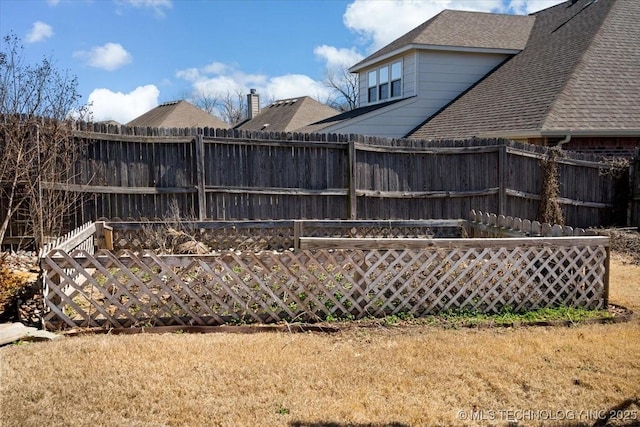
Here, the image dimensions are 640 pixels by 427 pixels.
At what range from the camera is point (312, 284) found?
19.9ft

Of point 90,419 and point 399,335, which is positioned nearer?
point 90,419

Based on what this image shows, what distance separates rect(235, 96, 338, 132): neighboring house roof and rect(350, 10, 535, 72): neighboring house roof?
596 cm

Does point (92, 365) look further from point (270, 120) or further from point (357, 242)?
point (270, 120)

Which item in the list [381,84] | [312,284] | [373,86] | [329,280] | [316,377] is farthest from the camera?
[373,86]

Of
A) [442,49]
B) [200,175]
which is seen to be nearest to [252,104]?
[442,49]

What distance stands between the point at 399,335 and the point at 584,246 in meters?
2.72

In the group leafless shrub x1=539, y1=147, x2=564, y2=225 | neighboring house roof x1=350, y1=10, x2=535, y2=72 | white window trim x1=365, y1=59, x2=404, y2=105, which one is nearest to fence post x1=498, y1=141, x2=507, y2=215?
leafless shrub x1=539, y1=147, x2=564, y2=225

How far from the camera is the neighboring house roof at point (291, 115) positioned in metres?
27.6

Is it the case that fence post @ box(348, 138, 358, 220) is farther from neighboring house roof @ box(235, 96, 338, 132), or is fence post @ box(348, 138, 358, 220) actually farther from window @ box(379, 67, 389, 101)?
neighboring house roof @ box(235, 96, 338, 132)

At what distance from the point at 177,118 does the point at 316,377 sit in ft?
91.2

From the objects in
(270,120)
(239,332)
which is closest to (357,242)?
(239,332)

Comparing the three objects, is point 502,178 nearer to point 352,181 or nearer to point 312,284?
point 352,181

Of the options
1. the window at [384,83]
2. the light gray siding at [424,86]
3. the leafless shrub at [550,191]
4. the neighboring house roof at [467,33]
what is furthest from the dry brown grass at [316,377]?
the window at [384,83]

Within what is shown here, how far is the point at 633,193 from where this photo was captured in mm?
12672
